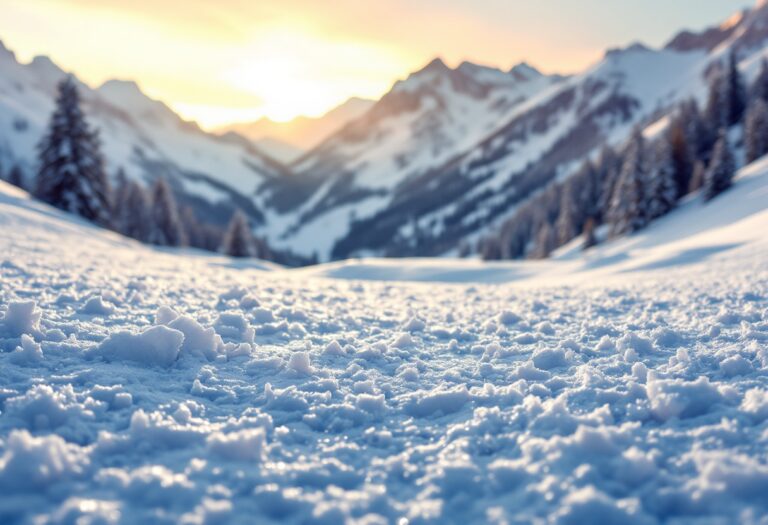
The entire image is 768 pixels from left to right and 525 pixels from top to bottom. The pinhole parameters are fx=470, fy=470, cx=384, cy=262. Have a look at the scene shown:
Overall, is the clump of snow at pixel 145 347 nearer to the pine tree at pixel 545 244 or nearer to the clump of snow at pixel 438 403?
the clump of snow at pixel 438 403

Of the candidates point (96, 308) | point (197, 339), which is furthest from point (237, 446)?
point (96, 308)

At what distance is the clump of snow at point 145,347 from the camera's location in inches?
191

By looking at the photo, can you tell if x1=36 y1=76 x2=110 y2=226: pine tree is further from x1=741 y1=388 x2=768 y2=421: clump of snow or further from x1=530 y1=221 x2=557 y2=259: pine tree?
x1=530 y1=221 x2=557 y2=259: pine tree

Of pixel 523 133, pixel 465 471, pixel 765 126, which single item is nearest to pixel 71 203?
pixel 465 471

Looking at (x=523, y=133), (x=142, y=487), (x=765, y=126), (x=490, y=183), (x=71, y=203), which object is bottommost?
(x=142, y=487)

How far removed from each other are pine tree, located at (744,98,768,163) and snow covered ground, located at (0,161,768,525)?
47014 mm

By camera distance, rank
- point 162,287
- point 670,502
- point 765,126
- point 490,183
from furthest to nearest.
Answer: point 490,183 < point 765,126 < point 162,287 < point 670,502

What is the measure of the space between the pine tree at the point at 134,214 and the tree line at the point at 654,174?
138 feet

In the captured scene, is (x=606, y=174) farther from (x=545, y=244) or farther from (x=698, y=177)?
(x=698, y=177)

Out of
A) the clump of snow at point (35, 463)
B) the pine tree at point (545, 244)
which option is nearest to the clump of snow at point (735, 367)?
the clump of snow at point (35, 463)

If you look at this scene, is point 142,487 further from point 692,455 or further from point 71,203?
point 71,203

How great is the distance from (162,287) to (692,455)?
8.49 metres

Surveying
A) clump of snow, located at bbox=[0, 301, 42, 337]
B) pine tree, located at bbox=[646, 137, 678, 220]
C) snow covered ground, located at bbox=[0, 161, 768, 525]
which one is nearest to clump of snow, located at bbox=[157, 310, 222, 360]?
snow covered ground, located at bbox=[0, 161, 768, 525]

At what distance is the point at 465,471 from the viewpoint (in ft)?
10.5
